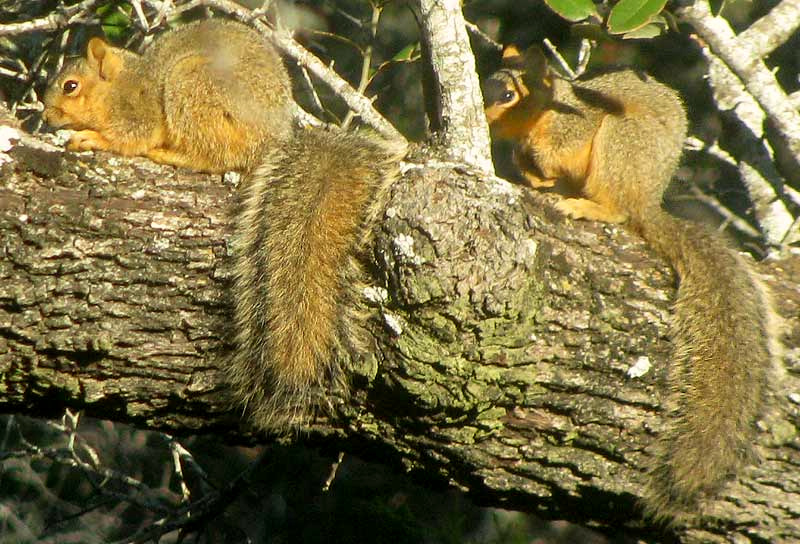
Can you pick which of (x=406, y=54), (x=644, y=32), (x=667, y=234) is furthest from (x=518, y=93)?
(x=667, y=234)

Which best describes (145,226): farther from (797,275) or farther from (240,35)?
(797,275)

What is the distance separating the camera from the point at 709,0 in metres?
3.53

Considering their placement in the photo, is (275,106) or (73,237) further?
(275,106)

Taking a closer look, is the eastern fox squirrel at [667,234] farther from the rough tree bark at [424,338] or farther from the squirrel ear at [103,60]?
the squirrel ear at [103,60]

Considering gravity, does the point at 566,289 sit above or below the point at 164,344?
above

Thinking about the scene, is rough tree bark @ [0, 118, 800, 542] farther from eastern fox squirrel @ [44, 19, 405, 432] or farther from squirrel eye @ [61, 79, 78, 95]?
squirrel eye @ [61, 79, 78, 95]

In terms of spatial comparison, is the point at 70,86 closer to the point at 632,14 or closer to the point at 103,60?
the point at 103,60

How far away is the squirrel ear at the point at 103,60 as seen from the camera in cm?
311

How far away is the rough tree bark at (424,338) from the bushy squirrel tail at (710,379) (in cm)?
5

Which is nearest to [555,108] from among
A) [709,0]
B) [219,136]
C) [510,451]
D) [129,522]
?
[709,0]

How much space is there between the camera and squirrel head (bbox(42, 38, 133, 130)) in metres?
3.12

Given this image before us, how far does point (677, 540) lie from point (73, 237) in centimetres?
175

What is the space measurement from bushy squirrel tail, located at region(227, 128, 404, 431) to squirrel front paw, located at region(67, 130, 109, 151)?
0.58 meters

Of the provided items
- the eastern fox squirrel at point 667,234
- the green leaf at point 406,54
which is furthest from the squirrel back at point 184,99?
the eastern fox squirrel at point 667,234
